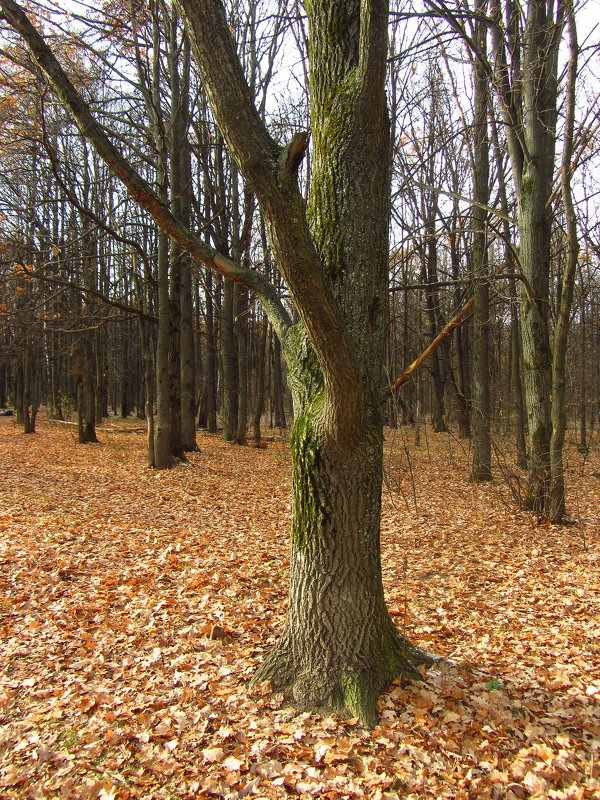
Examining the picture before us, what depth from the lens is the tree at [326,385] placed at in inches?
121

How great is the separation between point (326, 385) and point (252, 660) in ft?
7.52

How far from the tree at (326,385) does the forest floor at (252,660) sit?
288 millimetres

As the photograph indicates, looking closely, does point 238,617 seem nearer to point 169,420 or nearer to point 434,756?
point 434,756

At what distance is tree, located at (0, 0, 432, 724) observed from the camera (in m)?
3.08

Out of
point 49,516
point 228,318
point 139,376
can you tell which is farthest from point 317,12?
point 139,376

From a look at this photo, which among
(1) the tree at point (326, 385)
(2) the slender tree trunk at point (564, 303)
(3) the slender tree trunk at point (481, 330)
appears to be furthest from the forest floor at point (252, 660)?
(3) the slender tree trunk at point (481, 330)

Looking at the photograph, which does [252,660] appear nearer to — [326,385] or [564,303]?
[326,385]

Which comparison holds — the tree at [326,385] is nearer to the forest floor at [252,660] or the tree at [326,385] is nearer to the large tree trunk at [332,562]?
the large tree trunk at [332,562]

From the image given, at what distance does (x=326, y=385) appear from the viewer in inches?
113

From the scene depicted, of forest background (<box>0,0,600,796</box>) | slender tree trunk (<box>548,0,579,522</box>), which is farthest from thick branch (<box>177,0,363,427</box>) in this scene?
slender tree trunk (<box>548,0,579,522</box>)

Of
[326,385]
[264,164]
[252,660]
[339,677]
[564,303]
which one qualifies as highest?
[564,303]

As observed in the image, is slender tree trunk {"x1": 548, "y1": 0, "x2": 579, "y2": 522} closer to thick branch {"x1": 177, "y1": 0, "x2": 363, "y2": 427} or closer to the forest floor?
the forest floor

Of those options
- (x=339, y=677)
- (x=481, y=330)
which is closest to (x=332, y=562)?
(x=339, y=677)

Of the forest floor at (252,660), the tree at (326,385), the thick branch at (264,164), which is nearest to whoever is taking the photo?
the thick branch at (264,164)
